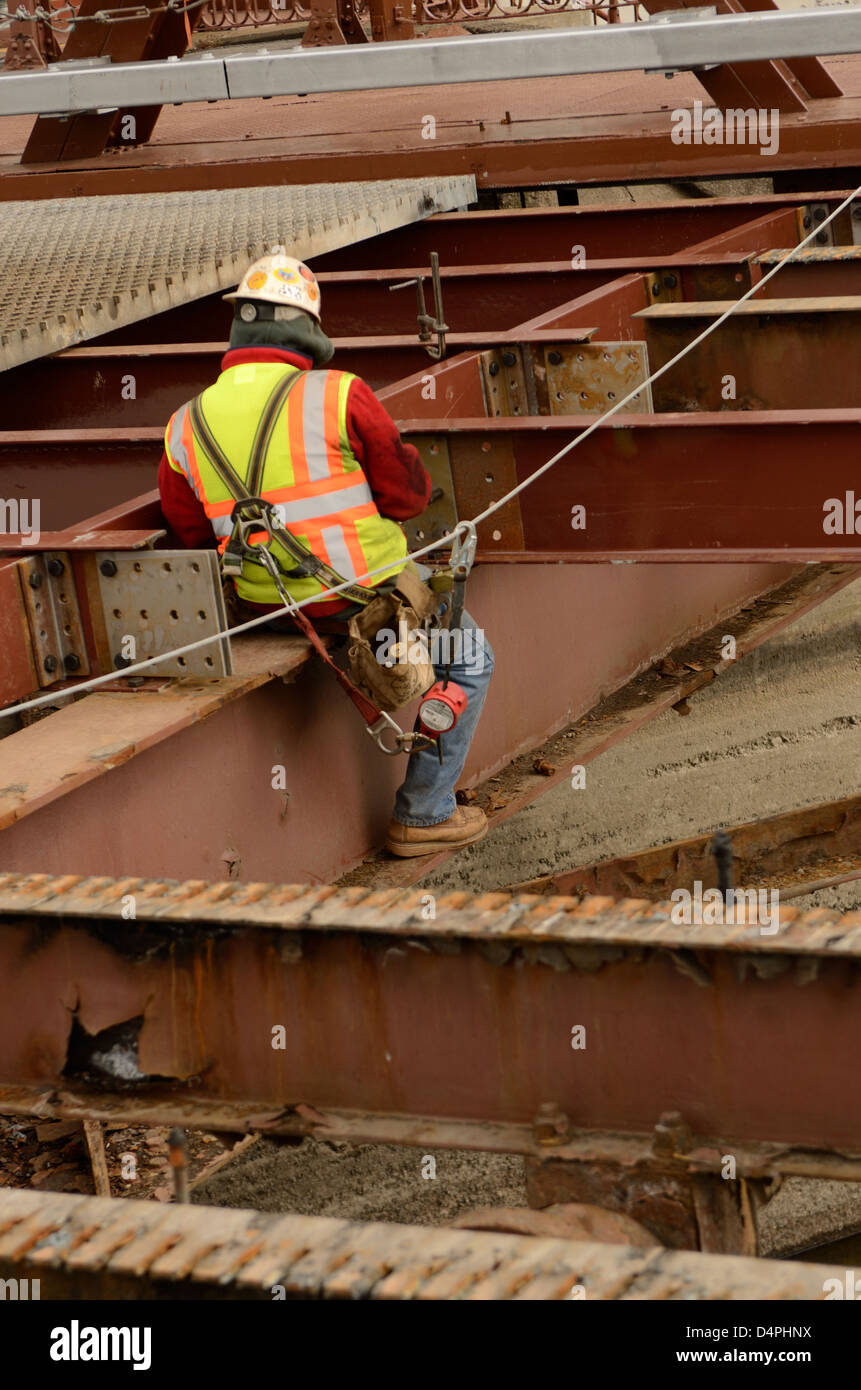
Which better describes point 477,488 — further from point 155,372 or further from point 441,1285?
point 441,1285

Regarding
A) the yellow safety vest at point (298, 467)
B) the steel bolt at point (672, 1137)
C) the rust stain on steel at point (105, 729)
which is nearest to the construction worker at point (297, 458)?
the yellow safety vest at point (298, 467)

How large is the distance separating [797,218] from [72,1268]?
7.04 m

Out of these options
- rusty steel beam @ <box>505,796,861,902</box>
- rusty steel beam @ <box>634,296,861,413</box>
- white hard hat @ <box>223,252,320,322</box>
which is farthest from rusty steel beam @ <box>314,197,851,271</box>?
white hard hat @ <box>223,252,320,322</box>

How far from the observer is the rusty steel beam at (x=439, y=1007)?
2930 mm

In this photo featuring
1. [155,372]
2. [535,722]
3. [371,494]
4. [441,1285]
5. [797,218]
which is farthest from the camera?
[797,218]

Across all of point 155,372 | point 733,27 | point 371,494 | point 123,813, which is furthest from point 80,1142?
point 733,27

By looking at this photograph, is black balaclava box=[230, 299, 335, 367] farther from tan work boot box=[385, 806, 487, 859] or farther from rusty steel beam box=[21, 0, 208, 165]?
rusty steel beam box=[21, 0, 208, 165]

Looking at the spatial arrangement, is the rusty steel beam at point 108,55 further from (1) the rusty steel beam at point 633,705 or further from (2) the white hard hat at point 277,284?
(2) the white hard hat at point 277,284

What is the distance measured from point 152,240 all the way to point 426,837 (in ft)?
15.5

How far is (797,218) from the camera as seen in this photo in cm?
837

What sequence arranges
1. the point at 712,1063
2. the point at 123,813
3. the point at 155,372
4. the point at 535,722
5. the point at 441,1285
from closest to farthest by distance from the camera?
the point at 441,1285 → the point at 712,1063 → the point at 123,813 → the point at 535,722 → the point at 155,372

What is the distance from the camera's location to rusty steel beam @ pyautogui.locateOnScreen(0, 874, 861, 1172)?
2930 millimetres

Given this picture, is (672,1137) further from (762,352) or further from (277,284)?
(762,352)

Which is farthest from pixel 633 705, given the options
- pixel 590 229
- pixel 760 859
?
pixel 590 229
